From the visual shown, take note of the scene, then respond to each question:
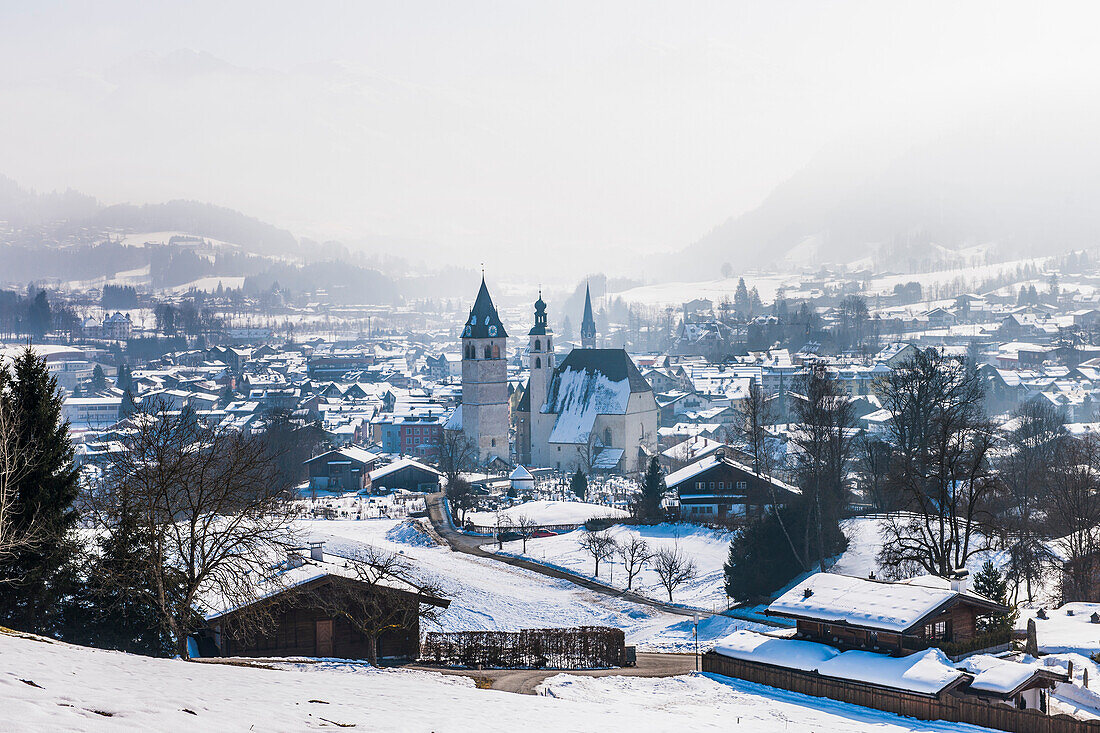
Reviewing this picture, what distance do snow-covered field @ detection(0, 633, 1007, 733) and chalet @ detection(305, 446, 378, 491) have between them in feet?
149

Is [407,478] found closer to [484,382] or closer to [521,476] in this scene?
[521,476]

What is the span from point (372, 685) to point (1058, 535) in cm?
3148

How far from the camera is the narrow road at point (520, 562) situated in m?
34.1

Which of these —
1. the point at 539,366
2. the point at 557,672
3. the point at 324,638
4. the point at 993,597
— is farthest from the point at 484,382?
the point at 557,672

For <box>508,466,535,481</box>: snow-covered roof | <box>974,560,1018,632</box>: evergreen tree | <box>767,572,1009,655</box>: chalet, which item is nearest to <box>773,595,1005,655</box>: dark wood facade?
<box>767,572,1009,655</box>: chalet

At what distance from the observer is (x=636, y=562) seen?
3806 centimetres

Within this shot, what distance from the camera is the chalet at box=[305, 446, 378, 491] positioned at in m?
63.7

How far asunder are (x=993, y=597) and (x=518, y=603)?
13.8 m

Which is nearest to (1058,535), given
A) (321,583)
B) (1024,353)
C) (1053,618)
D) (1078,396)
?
(1053,618)

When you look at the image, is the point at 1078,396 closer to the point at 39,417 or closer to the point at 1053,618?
the point at 1053,618

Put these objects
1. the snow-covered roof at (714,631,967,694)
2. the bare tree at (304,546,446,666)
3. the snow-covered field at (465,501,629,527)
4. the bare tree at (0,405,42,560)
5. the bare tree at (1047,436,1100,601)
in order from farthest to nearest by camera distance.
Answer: the snow-covered field at (465,501,629,527), the bare tree at (1047,436,1100,601), the bare tree at (304,546,446,666), the snow-covered roof at (714,631,967,694), the bare tree at (0,405,42,560)

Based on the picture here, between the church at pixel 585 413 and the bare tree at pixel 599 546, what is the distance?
2534 centimetres

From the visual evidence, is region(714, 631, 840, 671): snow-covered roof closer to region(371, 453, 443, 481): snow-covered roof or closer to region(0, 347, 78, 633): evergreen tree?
region(0, 347, 78, 633): evergreen tree

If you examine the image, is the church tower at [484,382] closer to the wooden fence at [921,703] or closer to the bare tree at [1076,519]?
the bare tree at [1076,519]
